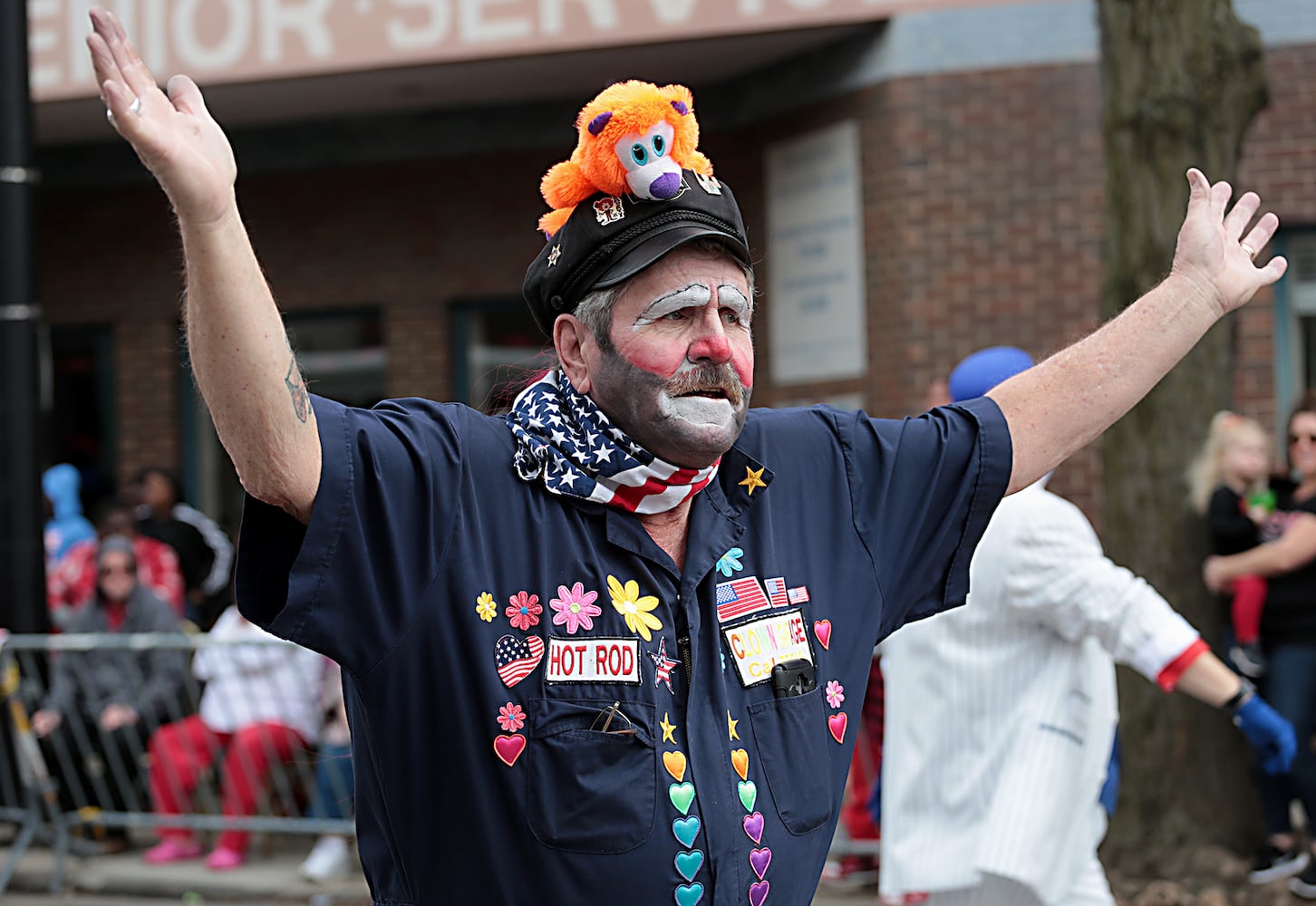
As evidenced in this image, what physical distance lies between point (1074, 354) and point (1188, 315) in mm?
211

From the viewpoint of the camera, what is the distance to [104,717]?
27.2ft

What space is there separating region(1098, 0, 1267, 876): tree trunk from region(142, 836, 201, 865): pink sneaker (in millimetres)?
4538

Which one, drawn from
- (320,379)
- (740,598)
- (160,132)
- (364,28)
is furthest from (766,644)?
(320,379)

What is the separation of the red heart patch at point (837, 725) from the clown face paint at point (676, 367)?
0.45 meters

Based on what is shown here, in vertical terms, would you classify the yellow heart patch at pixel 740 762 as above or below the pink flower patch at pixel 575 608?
below

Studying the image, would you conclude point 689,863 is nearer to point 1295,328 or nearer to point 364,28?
point 1295,328

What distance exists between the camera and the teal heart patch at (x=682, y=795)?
2355 millimetres

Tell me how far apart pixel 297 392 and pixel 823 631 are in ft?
3.07

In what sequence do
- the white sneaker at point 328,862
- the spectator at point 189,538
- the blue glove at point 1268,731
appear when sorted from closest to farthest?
the blue glove at point 1268,731
the white sneaker at point 328,862
the spectator at point 189,538

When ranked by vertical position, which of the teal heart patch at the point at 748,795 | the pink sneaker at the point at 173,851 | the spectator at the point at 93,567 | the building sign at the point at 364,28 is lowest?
the pink sneaker at the point at 173,851

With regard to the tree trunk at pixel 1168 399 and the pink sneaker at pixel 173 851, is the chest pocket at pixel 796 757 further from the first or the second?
the pink sneaker at pixel 173 851

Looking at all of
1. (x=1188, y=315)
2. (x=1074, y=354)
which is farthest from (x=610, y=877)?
(x=1188, y=315)

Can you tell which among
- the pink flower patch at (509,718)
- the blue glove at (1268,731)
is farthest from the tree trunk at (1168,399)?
the pink flower patch at (509,718)

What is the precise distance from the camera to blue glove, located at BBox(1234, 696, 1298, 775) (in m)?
4.26
